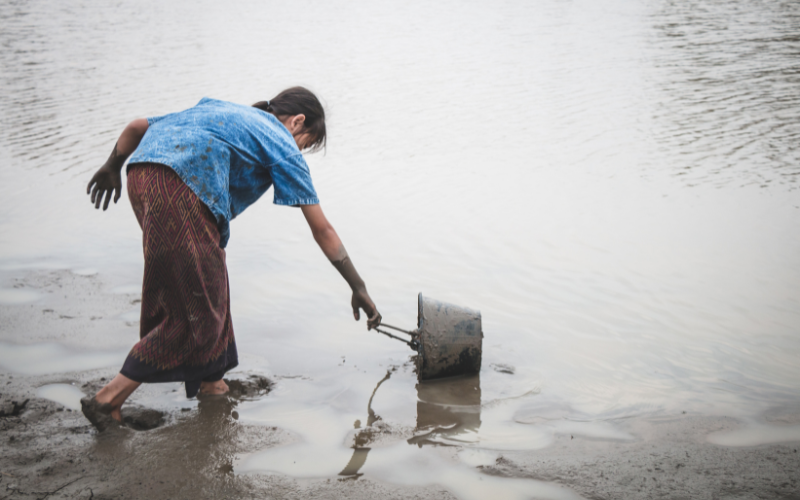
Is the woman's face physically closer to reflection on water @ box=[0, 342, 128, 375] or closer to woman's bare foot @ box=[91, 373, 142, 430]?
woman's bare foot @ box=[91, 373, 142, 430]

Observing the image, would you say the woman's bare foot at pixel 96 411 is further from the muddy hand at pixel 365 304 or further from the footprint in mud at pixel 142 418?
the muddy hand at pixel 365 304

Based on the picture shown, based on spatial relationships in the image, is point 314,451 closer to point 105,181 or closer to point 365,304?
point 365,304

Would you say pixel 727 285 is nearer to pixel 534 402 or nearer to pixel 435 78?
pixel 534 402

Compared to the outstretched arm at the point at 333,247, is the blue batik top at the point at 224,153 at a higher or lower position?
higher

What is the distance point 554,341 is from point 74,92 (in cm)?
1090

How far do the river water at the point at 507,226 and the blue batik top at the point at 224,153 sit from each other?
102cm

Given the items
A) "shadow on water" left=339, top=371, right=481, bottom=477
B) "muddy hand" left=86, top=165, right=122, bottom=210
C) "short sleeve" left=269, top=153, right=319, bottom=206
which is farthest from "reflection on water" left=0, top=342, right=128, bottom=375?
"short sleeve" left=269, top=153, right=319, bottom=206

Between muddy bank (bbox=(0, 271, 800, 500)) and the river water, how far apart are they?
0.05 meters

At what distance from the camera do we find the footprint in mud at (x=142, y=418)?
8.12 ft

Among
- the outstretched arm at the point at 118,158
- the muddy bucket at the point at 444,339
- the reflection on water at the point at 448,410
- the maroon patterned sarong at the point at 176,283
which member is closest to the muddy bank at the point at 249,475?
the reflection on water at the point at 448,410

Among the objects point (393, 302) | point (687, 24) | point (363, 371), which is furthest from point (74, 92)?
point (687, 24)

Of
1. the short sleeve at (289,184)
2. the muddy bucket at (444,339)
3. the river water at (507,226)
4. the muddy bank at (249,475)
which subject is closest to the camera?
the muddy bank at (249,475)

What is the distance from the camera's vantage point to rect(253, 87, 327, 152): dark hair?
97.3 inches

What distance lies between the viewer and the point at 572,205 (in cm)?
598
